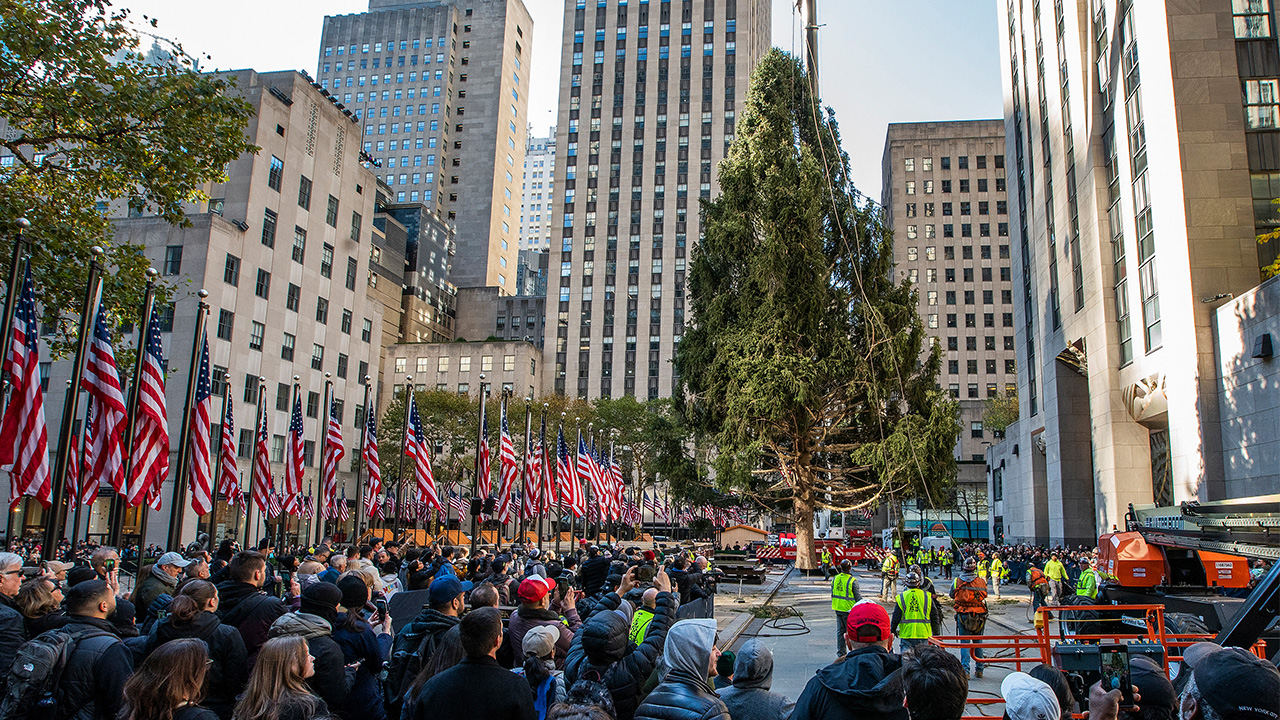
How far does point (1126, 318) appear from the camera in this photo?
36344 mm

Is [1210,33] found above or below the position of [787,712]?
above

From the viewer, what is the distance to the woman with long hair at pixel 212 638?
Answer: 539cm

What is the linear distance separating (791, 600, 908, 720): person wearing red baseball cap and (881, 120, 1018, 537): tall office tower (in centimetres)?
10851

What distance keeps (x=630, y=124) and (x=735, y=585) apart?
278 ft

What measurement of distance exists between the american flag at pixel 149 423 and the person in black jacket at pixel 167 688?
12986 mm

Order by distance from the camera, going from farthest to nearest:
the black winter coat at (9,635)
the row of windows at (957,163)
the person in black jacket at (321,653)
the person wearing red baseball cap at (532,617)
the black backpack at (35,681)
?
1. the row of windows at (957,163)
2. the person wearing red baseball cap at (532,617)
3. the black winter coat at (9,635)
4. the black backpack at (35,681)
5. the person in black jacket at (321,653)

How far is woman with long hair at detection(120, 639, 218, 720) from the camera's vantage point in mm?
4090

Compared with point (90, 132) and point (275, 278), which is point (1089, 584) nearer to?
point (90, 132)

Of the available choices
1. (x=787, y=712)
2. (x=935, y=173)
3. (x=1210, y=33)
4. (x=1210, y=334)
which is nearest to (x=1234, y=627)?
(x=787, y=712)

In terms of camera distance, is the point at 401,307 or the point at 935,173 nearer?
the point at 401,307

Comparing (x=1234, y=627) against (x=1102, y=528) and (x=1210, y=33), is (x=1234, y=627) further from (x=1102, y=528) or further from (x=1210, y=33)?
(x=1102, y=528)

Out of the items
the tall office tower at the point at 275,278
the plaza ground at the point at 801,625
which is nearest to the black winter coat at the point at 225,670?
the plaza ground at the point at 801,625

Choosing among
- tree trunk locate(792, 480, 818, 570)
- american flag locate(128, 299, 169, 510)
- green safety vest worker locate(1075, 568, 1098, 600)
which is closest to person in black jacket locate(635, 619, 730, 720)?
american flag locate(128, 299, 169, 510)

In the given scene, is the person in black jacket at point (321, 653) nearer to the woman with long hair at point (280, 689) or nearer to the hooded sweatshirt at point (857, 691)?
the woman with long hair at point (280, 689)
